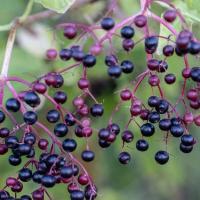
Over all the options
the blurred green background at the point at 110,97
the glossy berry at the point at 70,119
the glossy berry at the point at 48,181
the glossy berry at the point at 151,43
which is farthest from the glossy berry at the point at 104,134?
the blurred green background at the point at 110,97

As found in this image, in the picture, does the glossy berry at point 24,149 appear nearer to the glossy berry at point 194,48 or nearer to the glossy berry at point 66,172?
the glossy berry at point 66,172

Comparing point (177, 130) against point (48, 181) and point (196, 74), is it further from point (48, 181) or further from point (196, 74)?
point (48, 181)

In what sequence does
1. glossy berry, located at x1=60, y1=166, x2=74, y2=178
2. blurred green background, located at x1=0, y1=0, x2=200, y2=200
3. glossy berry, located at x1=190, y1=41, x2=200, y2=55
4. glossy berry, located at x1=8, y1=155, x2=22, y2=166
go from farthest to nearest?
blurred green background, located at x1=0, y1=0, x2=200, y2=200, glossy berry, located at x1=8, y1=155, x2=22, y2=166, glossy berry, located at x1=60, y1=166, x2=74, y2=178, glossy berry, located at x1=190, y1=41, x2=200, y2=55

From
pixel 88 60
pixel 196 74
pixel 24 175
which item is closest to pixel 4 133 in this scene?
pixel 24 175

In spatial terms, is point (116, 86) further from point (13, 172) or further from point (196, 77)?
point (196, 77)

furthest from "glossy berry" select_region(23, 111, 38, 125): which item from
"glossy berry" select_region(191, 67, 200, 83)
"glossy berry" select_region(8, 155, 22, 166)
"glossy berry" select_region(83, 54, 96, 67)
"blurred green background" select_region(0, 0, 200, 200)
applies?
"blurred green background" select_region(0, 0, 200, 200)

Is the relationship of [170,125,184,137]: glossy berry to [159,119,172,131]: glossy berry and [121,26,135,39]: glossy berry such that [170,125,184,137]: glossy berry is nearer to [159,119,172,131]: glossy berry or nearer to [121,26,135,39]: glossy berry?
[159,119,172,131]: glossy berry
